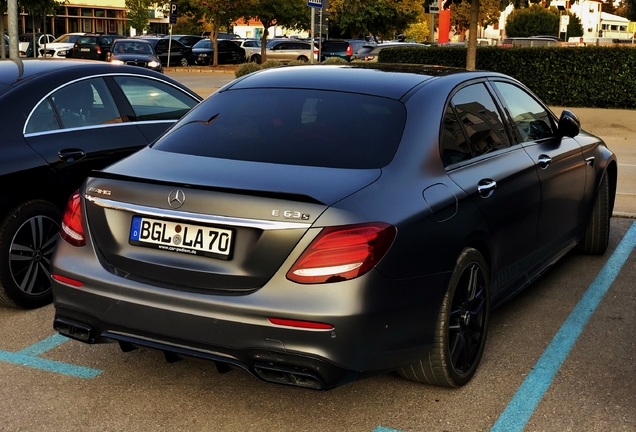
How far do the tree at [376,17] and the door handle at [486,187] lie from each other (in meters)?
54.5

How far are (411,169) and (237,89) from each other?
131cm

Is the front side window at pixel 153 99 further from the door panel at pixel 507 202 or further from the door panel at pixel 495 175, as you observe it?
the door panel at pixel 507 202

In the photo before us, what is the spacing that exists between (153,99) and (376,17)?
55.1m

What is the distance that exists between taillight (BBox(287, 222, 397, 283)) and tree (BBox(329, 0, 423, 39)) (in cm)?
5557

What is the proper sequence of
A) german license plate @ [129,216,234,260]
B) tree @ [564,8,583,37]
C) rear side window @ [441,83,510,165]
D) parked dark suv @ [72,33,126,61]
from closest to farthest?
1. german license plate @ [129,216,234,260]
2. rear side window @ [441,83,510,165]
3. parked dark suv @ [72,33,126,61]
4. tree @ [564,8,583,37]

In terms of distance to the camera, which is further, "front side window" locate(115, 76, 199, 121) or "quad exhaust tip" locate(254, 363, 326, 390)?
"front side window" locate(115, 76, 199, 121)

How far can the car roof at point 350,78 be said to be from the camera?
4.45 metres

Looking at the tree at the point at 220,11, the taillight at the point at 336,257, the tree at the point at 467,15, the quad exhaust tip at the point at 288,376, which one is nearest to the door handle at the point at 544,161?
the taillight at the point at 336,257

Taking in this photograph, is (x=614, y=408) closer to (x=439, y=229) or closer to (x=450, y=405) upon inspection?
(x=450, y=405)

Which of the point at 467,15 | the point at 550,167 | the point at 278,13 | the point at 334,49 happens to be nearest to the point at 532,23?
the point at 467,15

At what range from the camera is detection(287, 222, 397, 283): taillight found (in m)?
3.40

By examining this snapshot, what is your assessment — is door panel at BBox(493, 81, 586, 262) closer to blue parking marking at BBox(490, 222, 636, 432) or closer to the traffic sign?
blue parking marking at BBox(490, 222, 636, 432)

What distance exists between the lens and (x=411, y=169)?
12.8 ft

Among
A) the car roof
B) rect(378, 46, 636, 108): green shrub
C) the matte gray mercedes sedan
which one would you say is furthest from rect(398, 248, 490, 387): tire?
rect(378, 46, 636, 108): green shrub
